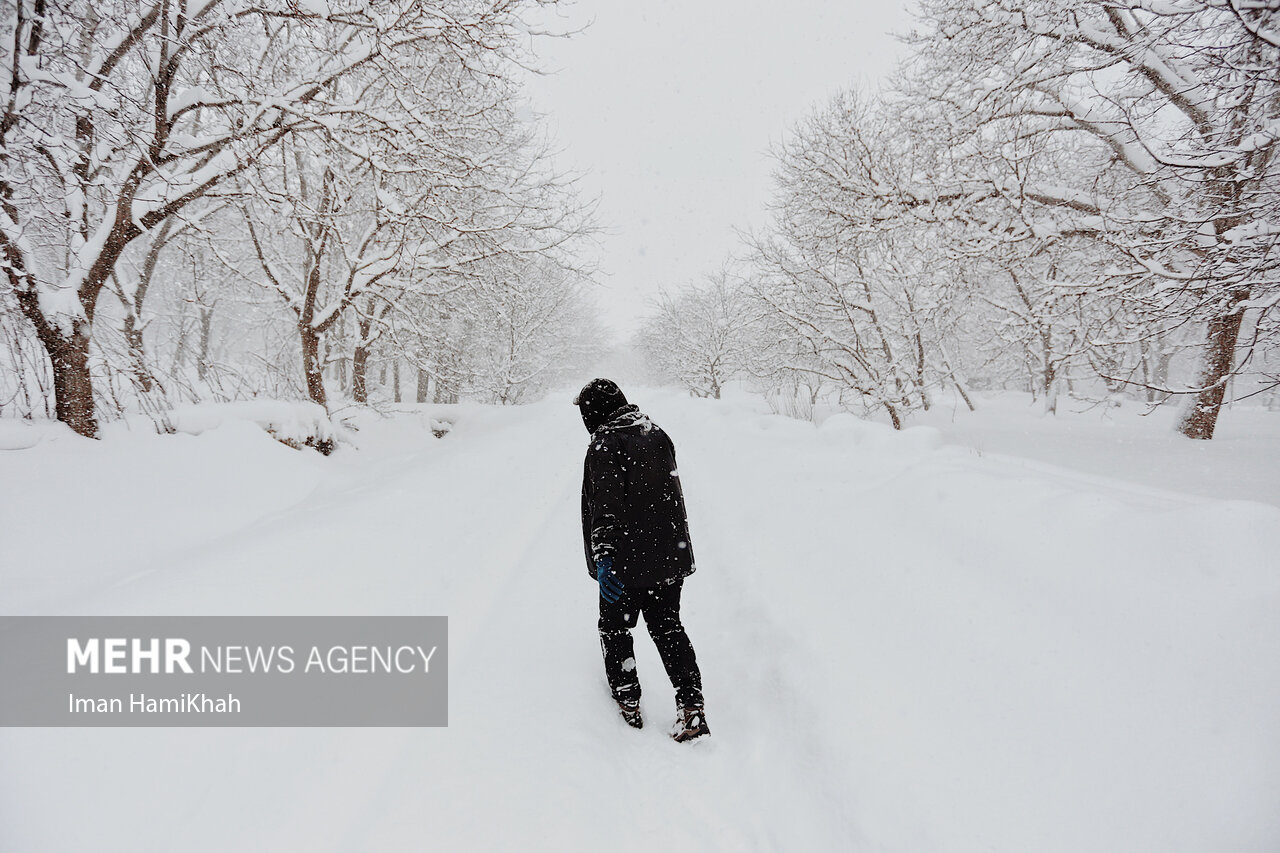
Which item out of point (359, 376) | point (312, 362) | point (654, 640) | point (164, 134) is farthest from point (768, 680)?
point (359, 376)

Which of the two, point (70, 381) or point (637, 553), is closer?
point (637, 553)

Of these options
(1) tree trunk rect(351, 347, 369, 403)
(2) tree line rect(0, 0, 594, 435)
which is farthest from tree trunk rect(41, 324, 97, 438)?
(1) tree trunk rect(351, 347, 369, 403)

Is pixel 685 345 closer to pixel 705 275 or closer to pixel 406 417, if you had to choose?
pixel 705 275

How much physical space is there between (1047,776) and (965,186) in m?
8.26

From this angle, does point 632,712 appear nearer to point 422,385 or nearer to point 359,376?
point 359,376

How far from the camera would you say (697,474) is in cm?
884

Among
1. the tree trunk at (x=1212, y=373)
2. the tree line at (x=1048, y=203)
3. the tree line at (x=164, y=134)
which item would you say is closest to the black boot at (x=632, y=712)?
the tree line at (x=1048, y=203)

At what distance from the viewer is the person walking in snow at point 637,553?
271 cm

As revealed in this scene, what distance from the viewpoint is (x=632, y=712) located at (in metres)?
2.83

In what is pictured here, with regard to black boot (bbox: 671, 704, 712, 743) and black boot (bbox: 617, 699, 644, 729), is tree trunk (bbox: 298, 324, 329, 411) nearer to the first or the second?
black boot (bbox: 617, 699, 644, 729)

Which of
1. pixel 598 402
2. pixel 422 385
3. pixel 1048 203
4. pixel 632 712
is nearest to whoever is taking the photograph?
pixel 632 712

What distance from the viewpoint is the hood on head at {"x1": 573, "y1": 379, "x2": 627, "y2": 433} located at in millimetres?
2928

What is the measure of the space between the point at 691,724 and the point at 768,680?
2.30ft

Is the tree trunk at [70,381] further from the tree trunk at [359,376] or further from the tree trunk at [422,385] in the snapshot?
the tree trunk at [422,385]
